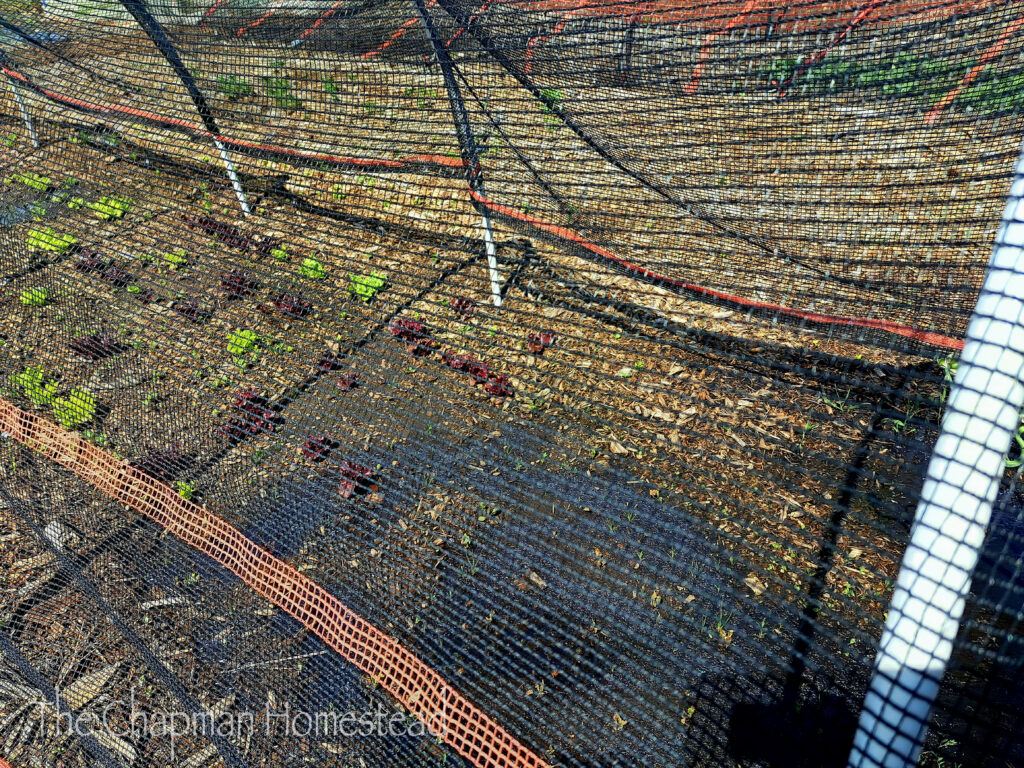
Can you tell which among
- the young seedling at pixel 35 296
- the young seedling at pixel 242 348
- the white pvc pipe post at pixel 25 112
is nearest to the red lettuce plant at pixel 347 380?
the young seedling at pixel 242 348

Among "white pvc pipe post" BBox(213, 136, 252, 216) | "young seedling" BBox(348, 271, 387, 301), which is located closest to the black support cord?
"white pvc pipe post" BBox(213, 136, 252, 216)

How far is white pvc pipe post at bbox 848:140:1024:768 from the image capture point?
2.83 feet

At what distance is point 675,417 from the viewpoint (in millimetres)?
3092

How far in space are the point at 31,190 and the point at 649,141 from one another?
15.1 feet

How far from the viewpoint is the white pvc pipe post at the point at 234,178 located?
13.9 ft

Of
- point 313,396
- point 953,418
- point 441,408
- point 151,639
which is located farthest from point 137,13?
point 953,418

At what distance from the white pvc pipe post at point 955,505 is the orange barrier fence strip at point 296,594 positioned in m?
1.08

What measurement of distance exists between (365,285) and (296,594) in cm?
202

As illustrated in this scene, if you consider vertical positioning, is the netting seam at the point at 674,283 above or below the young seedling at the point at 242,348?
above

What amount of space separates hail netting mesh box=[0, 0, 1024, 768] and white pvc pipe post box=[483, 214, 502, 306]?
0.06 m

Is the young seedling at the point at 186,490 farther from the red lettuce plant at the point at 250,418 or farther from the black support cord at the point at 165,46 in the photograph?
the black support cord at the point at 165,46

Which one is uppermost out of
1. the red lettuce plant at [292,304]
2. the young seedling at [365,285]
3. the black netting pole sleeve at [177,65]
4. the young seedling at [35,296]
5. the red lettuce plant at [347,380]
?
the black netting pole sleeve at [177,65]

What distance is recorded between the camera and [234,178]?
437cm

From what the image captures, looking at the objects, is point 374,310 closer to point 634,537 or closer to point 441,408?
point 441,408
